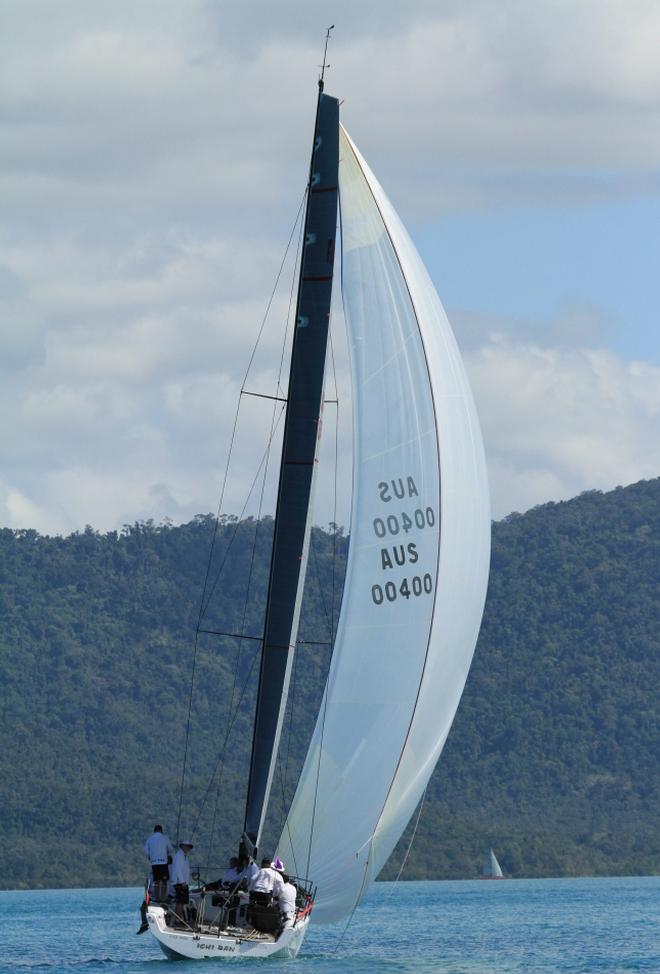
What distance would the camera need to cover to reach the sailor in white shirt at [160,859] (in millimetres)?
26478

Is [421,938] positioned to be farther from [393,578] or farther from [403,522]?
[403,522]

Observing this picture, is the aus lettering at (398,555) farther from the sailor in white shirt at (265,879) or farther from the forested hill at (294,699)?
the forested hill at (294,699)

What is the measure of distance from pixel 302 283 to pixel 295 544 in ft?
11.6

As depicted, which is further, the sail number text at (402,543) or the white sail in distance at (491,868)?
the white sail in distance at (491,868)

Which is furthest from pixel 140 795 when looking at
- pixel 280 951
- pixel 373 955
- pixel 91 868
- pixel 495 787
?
pixel 280 951

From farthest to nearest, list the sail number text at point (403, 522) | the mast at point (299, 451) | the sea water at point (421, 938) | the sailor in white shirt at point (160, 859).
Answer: the sea water at point (421, 938) → the mast at point (299, 451) → the sailor in white shirt at point (160, 859) → the sail number text at point (403, 522)

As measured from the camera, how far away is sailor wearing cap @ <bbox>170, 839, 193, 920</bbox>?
2617 centimetres

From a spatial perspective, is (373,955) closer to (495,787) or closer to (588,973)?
(588,973)

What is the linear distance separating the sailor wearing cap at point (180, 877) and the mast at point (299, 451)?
2.71 feet

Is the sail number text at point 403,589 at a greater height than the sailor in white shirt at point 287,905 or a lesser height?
greater

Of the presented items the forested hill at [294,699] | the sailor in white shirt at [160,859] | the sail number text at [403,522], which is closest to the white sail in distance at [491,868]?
the forested hill at [294,699]

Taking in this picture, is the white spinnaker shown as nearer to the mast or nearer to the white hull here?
the white hull

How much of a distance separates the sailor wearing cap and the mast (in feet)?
2.71

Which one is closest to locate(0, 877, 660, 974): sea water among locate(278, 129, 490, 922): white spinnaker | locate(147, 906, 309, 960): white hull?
locate(147, 906, 309, 960): white hull
